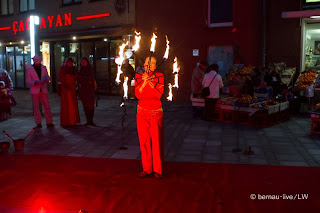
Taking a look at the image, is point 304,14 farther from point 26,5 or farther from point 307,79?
point 26,5

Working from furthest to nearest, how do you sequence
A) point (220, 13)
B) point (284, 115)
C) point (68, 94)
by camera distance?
point (220, 13)
point (284, 115)
point (68, 94)

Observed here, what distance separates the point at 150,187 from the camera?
5230 mm

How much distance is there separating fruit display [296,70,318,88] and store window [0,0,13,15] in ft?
65.0

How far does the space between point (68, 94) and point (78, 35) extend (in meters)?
9.36

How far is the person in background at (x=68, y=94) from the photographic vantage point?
9.98m

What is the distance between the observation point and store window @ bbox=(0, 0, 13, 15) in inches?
944

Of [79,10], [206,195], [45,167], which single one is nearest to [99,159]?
[45,167]

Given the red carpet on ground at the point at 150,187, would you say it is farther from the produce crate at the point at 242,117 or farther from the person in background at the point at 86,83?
the produce crate at the point at 242,117

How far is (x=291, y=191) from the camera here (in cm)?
502

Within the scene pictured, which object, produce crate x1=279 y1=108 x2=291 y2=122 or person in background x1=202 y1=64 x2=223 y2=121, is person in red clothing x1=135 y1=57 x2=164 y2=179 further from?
produce crate x1=279 y1=108 x2=291 y2=122

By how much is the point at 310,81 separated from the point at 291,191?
7.54 meters

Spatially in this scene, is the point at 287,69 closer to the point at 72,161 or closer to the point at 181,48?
the point at 181,48

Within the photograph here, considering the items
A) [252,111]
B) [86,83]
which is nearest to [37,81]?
[86,83]

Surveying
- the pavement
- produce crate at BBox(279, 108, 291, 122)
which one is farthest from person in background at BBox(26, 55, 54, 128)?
produce crate at BBox(279, 108, 291, 122)
